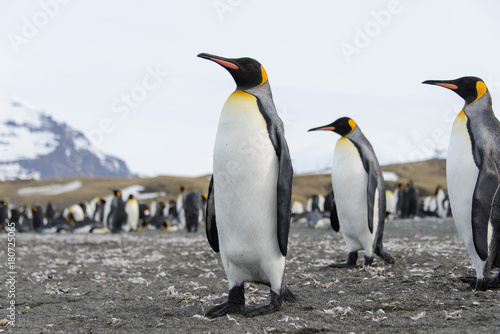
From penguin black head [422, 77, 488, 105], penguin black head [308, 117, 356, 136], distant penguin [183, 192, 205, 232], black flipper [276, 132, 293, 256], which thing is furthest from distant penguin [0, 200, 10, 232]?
penguin black head [422, 77, 488, 105]

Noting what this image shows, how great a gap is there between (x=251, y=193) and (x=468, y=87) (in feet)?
8.22


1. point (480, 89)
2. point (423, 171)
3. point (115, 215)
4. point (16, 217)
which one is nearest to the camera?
point (480, 89)

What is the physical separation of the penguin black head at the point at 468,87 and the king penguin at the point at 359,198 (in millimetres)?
1939

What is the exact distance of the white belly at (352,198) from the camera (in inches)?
263

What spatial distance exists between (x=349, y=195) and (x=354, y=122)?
1.12m

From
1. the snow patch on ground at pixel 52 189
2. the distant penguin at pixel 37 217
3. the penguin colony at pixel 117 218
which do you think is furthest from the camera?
the snow patch on ground at pixel 52 189

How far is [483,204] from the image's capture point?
14.5 ft

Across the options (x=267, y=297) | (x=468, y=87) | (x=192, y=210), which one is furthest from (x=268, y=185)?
(x=192, y=210)

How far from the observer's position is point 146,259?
9227mm

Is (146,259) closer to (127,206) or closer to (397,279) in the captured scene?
(397,279)

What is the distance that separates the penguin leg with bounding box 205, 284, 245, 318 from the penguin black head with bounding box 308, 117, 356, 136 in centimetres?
346

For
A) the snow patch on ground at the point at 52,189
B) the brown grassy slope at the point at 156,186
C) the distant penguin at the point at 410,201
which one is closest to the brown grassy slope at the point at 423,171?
the brown grassy slope at the point at 156,186

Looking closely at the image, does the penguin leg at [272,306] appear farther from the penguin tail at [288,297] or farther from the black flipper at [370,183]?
the black flipper at [370,183]

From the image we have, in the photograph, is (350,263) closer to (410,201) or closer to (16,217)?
(410,201)
